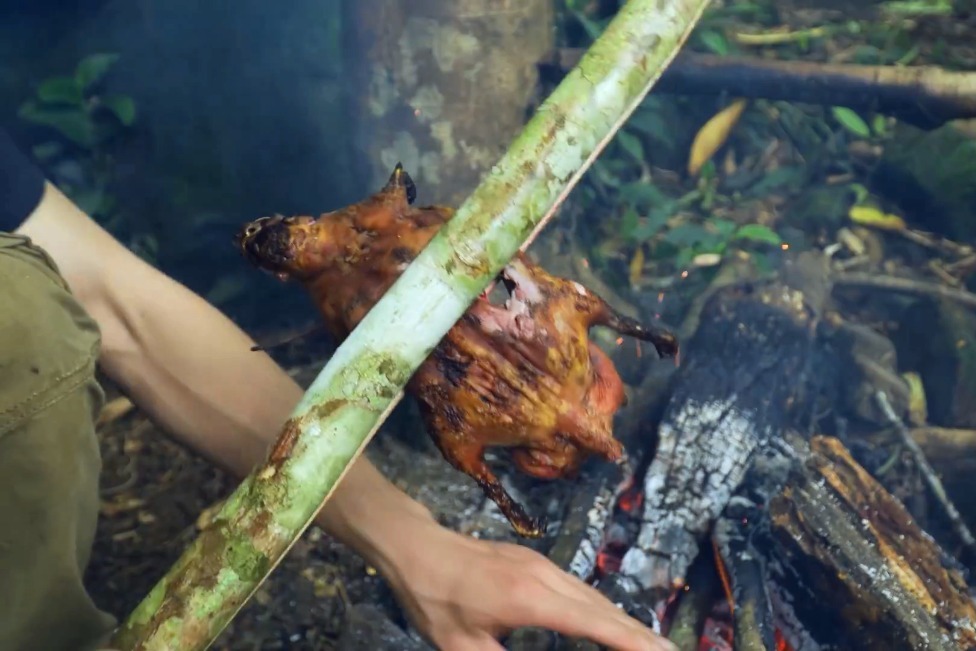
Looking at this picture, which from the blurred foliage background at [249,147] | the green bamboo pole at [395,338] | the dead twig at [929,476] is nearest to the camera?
the green bamboo pole at [395,338]

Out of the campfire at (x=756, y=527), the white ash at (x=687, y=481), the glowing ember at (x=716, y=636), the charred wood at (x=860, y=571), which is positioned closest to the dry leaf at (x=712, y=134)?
the campfire at (x=756, y=527)

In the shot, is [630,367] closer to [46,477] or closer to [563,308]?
[563,308]

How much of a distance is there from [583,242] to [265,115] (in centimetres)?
158

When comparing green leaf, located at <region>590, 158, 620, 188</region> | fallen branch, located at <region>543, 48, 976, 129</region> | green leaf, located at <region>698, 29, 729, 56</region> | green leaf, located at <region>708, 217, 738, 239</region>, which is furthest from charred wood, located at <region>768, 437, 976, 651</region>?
green leaf, located at <region>698, 29, 729, 56</region>

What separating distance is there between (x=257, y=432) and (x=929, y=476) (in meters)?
2.52

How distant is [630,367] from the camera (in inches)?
126

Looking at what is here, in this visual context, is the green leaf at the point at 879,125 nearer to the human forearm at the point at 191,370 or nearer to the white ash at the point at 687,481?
the white ash at the point at 687,481

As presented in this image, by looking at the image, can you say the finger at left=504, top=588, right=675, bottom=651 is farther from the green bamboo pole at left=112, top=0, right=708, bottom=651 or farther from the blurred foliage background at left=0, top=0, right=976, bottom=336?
the blurred foliage background at left=0, top=0, right=976, bottom=336

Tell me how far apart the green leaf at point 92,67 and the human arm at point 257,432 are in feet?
5.07

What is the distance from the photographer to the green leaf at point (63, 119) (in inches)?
118

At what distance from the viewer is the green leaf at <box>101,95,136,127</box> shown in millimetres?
3008

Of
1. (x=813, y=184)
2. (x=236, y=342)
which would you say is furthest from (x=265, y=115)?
(x=813, y=184)

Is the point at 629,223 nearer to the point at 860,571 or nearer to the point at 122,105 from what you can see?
the point at 860,571

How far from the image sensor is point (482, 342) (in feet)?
4.86
